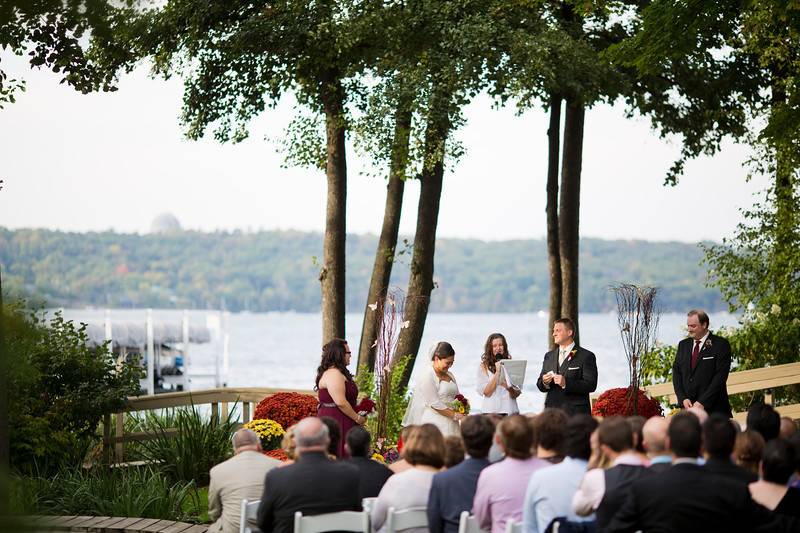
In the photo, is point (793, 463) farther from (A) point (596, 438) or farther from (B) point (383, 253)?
(B) point (383, 253)

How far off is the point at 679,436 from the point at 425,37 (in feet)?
33.4

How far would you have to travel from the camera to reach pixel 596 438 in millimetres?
4969

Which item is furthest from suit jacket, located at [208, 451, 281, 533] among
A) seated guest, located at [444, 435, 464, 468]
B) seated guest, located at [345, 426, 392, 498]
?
seated guest, located at [444, 435, 464, 468]

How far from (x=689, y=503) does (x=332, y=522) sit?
5.21 feet

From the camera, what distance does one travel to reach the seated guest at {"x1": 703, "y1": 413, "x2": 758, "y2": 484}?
468 cm

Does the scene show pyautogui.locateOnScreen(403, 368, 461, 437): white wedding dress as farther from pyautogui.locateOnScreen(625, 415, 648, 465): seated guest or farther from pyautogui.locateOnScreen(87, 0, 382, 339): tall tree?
pyautogui.locateOnScreen(87, 0, 382, 339): tall tree

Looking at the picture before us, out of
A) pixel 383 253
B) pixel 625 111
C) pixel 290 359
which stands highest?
pixel 625 111

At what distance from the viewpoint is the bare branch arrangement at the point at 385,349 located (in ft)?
36.4

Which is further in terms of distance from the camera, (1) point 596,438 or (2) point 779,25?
(2) point 779,25

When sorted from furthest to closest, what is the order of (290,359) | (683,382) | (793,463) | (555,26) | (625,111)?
(290,359)
(625,111)
(555,26)
(683,382)
(793,463)

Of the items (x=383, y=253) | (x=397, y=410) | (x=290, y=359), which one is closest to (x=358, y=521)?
(x=397, y=410)

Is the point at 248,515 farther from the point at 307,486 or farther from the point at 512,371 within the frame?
the point at 512,371

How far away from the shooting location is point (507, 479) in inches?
201

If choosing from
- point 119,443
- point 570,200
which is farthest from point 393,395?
point 570,200
